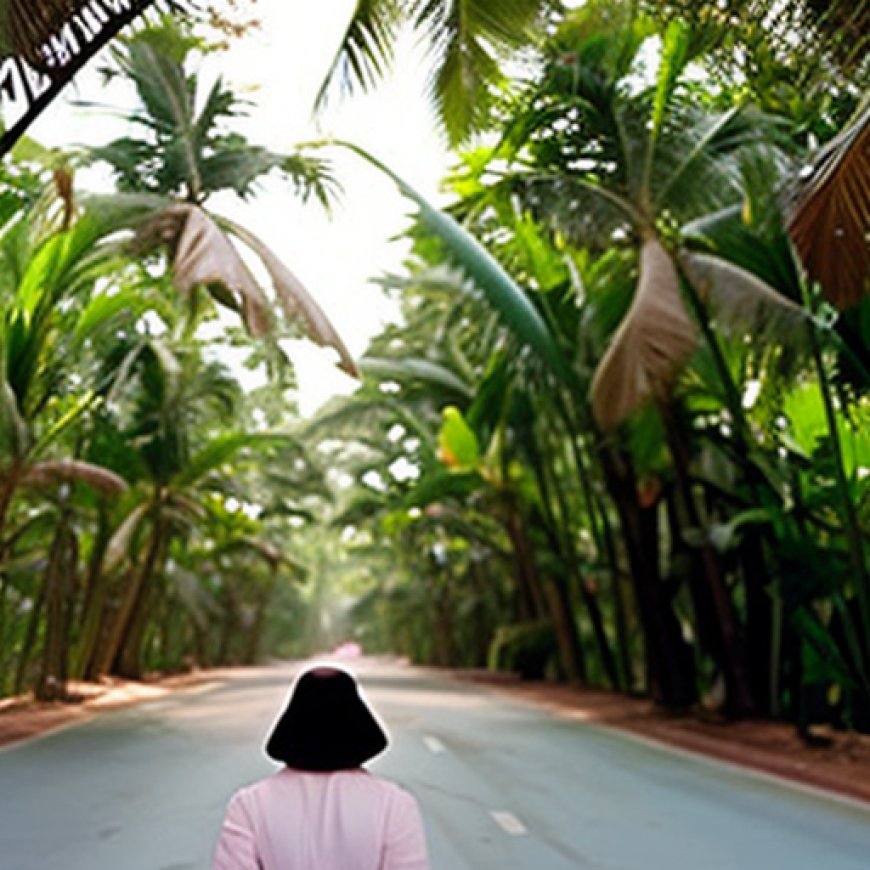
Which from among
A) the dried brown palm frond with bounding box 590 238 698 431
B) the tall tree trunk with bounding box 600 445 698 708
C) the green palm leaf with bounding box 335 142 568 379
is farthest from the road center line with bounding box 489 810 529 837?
the tall tree trunk with bounding box 600 445 698 708

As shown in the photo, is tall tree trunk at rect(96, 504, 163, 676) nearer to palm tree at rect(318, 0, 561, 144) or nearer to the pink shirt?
palm tree at rect(318, 0, 561, 144)

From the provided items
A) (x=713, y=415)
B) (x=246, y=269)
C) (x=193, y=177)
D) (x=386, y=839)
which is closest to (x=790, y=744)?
(x=713, y=415)

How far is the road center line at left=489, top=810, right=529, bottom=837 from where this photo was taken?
29.6 feet

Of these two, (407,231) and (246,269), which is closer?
(246,269)

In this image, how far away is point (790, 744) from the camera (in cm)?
1537

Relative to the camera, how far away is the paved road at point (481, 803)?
8156mm

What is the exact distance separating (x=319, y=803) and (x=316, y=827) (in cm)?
5

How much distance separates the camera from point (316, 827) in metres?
2.90

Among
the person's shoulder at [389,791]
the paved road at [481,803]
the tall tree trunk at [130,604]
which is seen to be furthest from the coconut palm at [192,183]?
the tall tree trunk at [130,604]

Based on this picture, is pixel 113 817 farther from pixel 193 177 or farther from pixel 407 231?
pixel 407 231

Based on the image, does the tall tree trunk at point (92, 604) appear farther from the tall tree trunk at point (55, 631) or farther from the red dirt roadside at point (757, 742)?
the red dirt roadside at point (757, 742)

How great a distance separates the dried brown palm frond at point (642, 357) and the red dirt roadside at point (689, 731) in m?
3.76

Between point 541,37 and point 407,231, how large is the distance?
10.7 meters

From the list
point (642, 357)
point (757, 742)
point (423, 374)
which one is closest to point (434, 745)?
point (757, 742)
